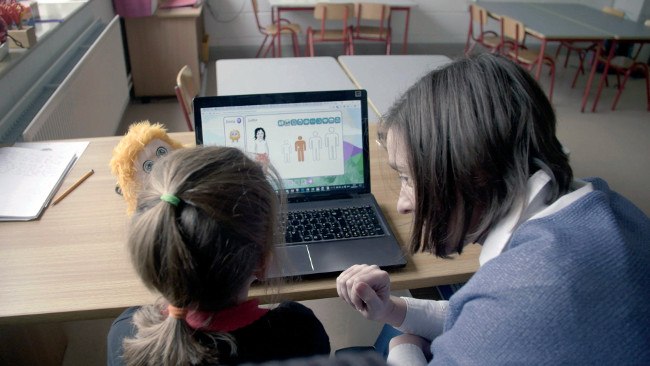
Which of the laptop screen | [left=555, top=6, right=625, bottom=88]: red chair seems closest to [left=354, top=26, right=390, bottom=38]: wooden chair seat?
[left=555, top=6, right=625, bottom=88]: red chair

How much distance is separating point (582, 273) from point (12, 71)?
2.16m

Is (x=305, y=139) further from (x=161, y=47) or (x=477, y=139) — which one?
(x=161, y=47)

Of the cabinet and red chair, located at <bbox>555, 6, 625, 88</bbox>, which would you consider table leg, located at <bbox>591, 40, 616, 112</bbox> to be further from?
the cabinet

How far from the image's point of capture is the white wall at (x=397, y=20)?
5.05 m

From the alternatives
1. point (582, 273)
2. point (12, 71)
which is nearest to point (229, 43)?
point (12, 71)

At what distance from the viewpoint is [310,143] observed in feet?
4.01

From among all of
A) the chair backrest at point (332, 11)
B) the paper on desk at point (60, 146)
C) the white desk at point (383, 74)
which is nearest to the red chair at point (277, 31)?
the chair backrest at point (332, 11)

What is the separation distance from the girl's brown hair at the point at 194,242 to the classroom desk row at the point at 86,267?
0.13m

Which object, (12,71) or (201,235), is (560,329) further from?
(12,71)

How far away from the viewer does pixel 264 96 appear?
1193 millimetres

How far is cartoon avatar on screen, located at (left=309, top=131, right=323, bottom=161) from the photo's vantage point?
1.22 m

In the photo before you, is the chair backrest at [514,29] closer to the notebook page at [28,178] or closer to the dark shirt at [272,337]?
the notebook page at [28,178]

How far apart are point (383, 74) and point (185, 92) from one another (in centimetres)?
95

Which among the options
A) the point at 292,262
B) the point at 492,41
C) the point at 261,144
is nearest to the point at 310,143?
the point at 261,144
